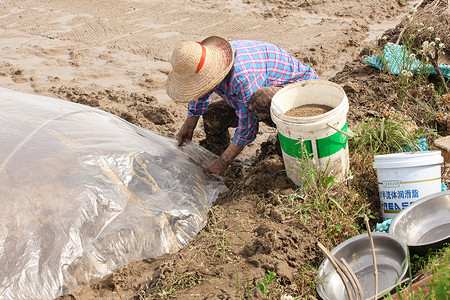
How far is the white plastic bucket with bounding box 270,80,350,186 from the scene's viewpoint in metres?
2.35

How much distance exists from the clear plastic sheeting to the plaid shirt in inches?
18.8

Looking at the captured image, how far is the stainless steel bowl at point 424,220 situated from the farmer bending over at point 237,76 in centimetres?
98

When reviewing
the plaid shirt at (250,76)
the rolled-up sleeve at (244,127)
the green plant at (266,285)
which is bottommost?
the green plant at (266,285)

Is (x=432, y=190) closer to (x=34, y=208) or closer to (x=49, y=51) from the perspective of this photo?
(x=34, y=208)

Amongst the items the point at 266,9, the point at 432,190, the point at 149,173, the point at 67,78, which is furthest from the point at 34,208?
the point at 266,9

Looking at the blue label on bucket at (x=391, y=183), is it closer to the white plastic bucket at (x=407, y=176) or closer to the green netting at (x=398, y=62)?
the white plastic bucket at (x=407, y=176)

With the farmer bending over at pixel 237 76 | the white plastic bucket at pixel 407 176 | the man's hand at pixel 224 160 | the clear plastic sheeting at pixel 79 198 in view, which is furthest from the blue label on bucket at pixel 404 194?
the clear plastic sheeting at pixel 79 198

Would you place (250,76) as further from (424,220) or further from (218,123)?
(424,220)

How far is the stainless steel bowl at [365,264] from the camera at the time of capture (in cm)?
206

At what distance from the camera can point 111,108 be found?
4.14 m

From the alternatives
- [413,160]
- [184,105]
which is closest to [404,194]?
[413,160]

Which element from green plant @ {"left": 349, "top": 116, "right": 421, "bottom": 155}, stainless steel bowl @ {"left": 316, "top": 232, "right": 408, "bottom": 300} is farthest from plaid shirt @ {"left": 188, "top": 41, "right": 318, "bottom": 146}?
stainless steel bowl @ {"left": 316, "top": 232, "right": 408, "bottom": 300}

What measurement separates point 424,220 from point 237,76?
136 centimetres

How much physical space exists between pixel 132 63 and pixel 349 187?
3401 millimetres
